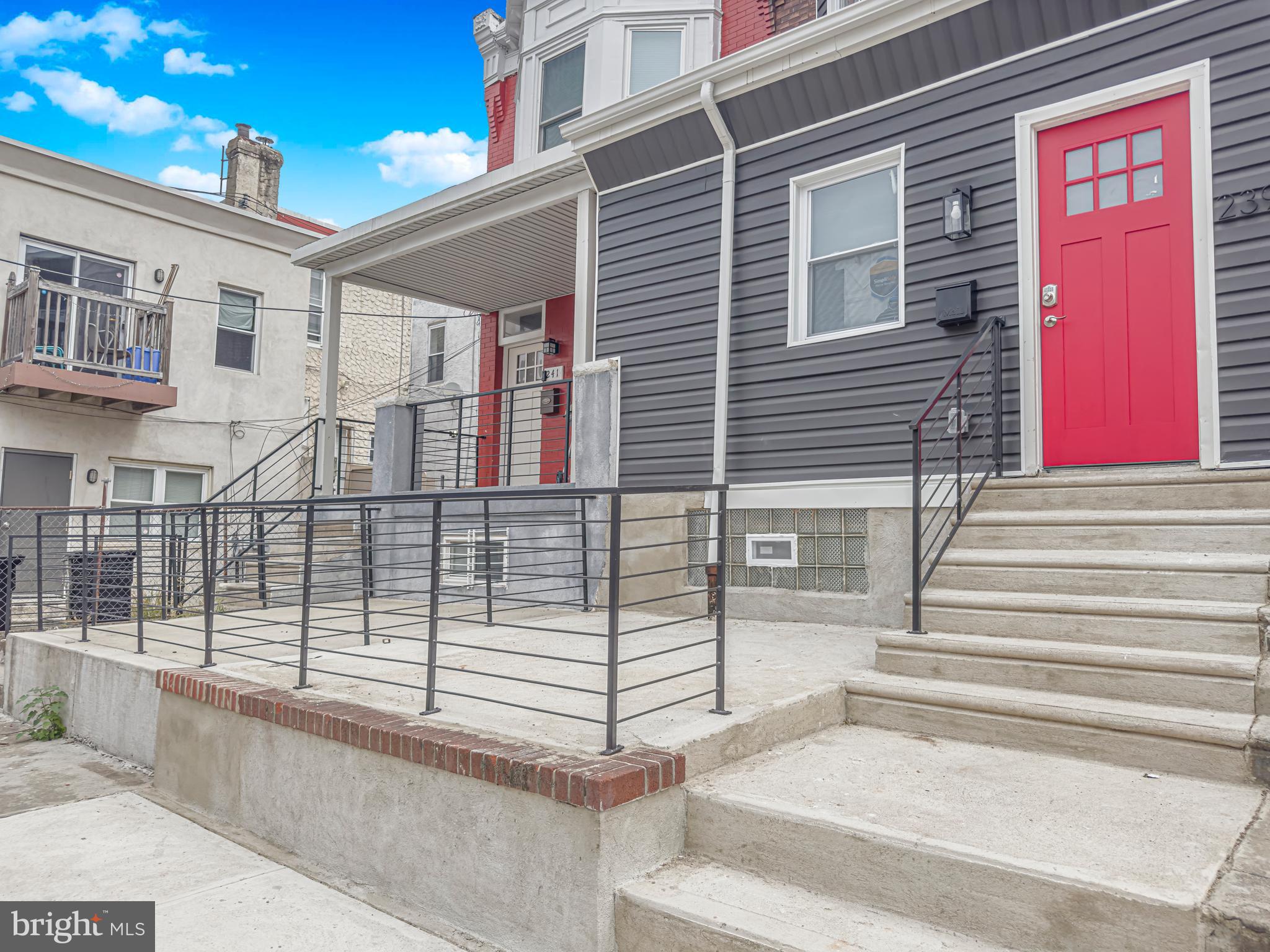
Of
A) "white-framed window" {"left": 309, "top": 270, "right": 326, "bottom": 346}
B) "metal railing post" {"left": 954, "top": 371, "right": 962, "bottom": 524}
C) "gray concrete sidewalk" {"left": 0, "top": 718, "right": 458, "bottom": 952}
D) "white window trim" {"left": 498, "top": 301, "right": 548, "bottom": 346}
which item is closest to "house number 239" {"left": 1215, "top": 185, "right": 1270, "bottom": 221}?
"metal railing post" {"left": 954, "top": 371, "right": 962, "bottom": 524}

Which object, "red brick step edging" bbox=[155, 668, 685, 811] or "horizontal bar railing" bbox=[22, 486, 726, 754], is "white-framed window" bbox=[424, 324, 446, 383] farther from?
"red brick step edging" bbox=[155, 668, 685, 811]

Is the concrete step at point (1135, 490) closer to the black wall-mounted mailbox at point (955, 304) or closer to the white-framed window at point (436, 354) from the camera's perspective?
the black wall-mounted mailbox at point (955, 304)

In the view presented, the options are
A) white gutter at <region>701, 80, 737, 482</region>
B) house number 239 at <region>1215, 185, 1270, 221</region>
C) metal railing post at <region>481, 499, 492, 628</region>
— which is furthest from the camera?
white gutter at <region>701, 80, 737, 482</region>

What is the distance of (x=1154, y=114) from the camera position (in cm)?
489

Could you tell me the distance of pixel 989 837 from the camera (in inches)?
→ 92.7

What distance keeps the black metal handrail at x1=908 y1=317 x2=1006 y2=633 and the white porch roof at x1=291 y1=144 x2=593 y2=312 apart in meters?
4.07

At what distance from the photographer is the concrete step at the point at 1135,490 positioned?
415 centimetres

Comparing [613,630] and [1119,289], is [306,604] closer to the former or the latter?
[613,630]

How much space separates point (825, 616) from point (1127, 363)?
8.11 feet

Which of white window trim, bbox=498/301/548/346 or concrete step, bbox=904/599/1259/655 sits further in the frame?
white window trim, bbox=498/301/548/346

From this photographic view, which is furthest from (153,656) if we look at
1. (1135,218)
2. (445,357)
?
(445,357)

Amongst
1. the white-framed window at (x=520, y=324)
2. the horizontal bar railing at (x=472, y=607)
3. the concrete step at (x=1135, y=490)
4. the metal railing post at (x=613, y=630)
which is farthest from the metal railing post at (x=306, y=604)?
the white-framed window at (x=520, y=324)

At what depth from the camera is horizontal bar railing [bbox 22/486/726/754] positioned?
10.9ft

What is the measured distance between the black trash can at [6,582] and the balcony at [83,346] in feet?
10.6
